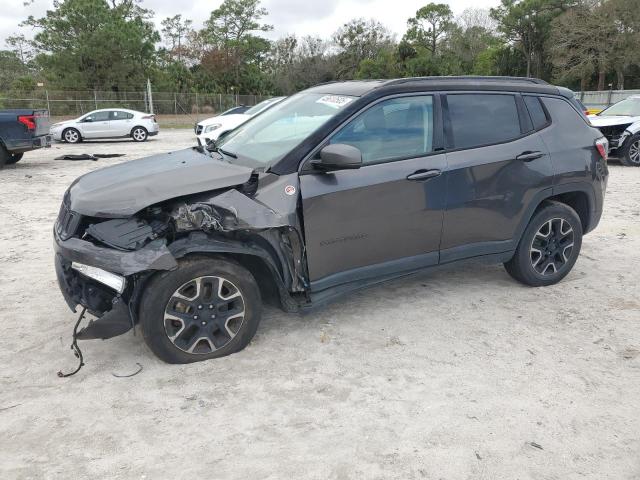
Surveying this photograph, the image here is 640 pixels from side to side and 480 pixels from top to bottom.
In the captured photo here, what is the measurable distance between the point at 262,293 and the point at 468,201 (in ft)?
5.91

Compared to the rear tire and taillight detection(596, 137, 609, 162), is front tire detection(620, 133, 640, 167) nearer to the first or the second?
taillight detection(596, 137, 609, 162)

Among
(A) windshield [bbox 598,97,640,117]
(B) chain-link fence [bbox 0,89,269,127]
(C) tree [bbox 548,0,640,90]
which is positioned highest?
(C) tree [bbox 548,0,640,90]

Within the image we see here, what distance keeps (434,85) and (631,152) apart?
10520 millimetres

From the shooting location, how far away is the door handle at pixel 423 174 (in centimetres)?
393

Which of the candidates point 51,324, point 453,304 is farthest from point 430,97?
point 51,324

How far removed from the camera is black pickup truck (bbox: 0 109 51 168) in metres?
11.9

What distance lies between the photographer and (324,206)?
11.9 ft

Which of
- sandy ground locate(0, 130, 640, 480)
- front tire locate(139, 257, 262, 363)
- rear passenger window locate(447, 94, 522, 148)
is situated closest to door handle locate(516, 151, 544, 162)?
rear passenger window locate(447, 94, 522, 148)

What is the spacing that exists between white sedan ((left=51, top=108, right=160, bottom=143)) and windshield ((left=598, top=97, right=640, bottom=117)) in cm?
1663

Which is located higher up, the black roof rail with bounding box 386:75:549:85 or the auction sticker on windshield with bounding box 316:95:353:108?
the black roof rail with bounding box 386:75:549:85

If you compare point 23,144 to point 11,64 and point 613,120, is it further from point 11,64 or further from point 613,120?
point 11,64

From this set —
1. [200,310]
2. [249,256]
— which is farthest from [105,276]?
[249,256]

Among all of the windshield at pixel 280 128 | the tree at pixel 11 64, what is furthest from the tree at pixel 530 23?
the windshield at pixel 280 128

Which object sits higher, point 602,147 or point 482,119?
point 482,119
